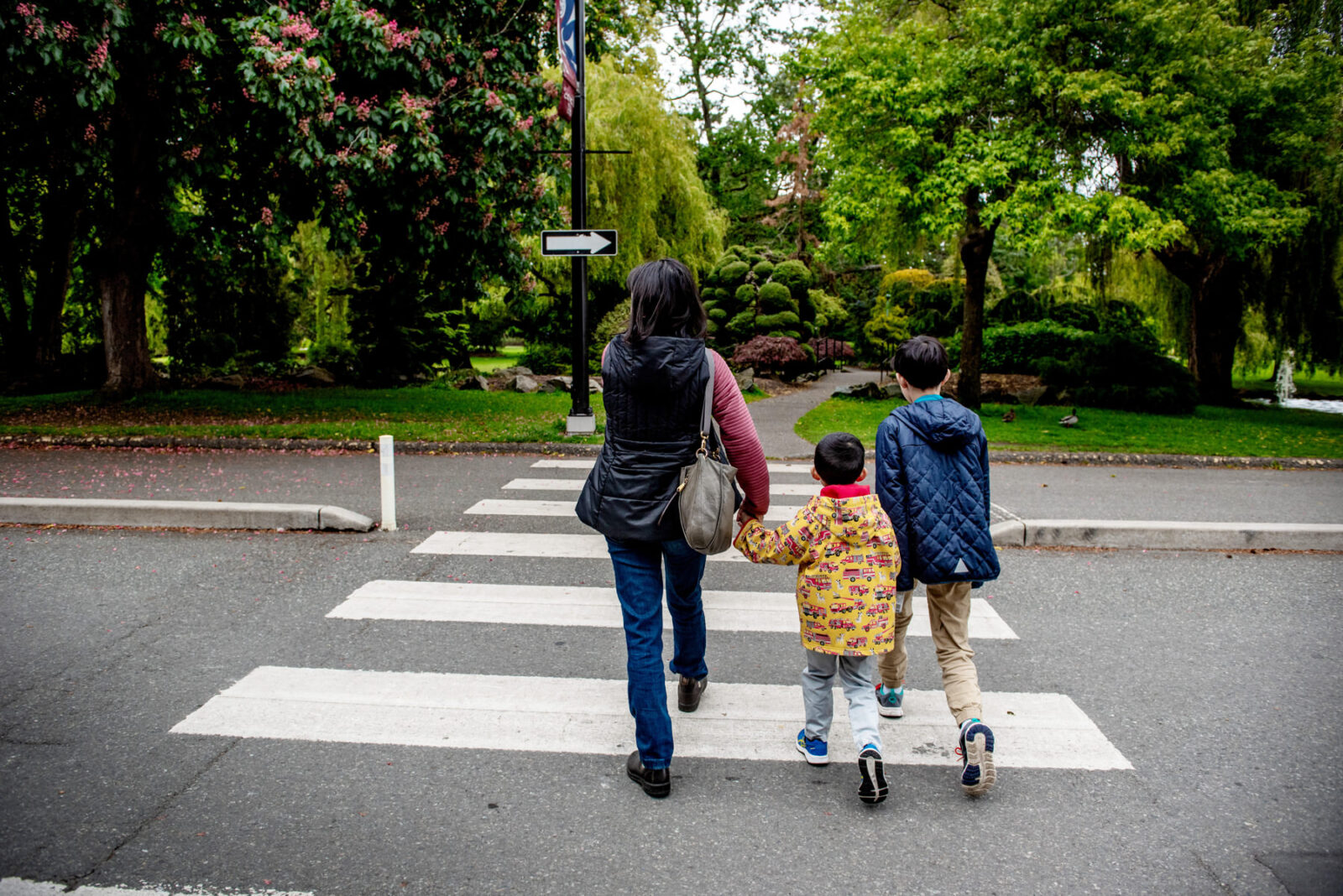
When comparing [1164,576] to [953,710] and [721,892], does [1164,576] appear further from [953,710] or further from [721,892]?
[721,892]

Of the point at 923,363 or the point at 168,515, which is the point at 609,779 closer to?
the point at 923,363

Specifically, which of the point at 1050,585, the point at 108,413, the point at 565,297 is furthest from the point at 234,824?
the point at 565,297

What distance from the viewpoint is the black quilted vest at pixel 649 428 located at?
10.8 feet

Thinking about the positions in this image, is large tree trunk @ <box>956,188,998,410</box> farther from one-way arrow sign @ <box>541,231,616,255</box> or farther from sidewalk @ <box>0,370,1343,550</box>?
one-way arrow sign @ <box>541,231,616,255</box>

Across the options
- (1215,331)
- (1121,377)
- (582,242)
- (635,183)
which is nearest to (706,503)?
(582,242)

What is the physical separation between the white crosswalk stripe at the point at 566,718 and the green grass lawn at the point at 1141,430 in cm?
829

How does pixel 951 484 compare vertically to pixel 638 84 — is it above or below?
below

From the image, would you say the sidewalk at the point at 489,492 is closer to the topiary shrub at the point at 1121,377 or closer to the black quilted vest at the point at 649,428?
the black quilted vest at the point at 649,428

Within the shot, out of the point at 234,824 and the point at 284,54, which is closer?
the point at 234,824

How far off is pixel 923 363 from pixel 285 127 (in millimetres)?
10220

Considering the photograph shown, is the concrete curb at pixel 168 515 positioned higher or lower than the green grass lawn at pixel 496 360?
lower

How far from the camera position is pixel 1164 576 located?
6387 millimetres

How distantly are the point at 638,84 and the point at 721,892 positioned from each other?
2322cm

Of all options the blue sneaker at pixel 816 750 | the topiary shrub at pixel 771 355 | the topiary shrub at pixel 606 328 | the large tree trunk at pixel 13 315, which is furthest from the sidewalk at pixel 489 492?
the topiary shrub at pixel 606 328
